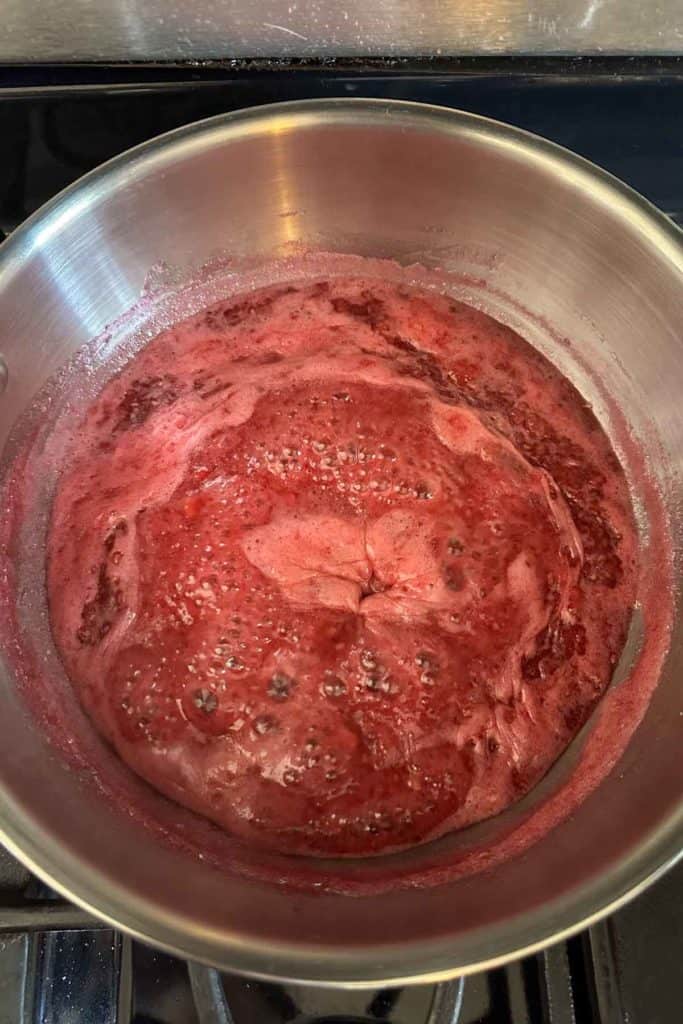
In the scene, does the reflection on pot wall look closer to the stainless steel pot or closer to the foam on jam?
the stainless steel pot

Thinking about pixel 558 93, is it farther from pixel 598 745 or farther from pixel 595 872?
pixel 595 872

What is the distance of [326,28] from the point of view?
91cm

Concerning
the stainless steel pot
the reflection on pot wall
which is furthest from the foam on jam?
the reflection on pot wall

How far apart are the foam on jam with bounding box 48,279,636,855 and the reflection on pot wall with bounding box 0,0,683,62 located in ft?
0.92

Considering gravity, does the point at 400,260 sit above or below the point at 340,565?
above

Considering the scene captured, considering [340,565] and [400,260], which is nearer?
[340,565]

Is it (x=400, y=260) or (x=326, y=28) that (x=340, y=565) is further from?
(x=326, y=28)

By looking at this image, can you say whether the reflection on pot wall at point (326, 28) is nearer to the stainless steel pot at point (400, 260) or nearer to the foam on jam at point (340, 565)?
the stainless steel pot at point (400, 260)

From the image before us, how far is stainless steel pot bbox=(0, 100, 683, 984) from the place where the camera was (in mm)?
622

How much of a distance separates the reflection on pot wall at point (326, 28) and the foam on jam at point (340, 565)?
0.28 meters

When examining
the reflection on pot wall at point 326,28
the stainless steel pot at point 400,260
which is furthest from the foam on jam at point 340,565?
the reflection on pot wall at point 326,28

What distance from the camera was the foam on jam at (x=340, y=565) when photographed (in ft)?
2.58

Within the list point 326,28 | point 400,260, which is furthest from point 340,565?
point 326,28

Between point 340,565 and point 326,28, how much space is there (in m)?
0.61
